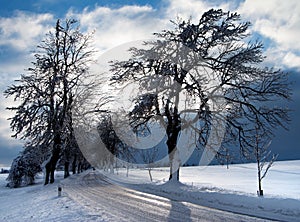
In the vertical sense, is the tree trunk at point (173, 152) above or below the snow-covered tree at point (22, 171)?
above

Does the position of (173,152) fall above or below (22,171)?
above

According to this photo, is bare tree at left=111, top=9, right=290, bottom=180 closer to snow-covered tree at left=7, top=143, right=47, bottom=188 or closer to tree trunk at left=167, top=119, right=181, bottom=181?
tree trunk at left=167, top=119, right=181, bottom=181

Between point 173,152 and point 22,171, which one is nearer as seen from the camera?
point 173,152

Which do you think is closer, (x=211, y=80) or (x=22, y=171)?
(x=211, y=80)

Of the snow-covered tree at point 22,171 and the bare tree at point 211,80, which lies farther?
the snow-covered tree at point 22,171

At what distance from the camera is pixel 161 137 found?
85.6 ft

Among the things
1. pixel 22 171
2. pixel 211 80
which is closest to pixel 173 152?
pixel 211 80

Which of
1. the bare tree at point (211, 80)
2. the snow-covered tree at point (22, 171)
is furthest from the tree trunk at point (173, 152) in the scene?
the snow-covered tree at point (22, 171)

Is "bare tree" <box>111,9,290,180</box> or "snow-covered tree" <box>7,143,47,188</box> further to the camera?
"snow-covered tree" <box>7,143,47,188</box>

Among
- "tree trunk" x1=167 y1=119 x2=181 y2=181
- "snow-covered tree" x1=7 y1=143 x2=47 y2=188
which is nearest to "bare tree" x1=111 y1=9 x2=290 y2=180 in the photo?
"tree trunk" x1=167 y1=119 x2=181 y2=181

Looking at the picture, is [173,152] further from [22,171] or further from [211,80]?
[22,171]

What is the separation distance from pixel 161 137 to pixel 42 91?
37.3 ft

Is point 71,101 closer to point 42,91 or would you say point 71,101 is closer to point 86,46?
point 42,91

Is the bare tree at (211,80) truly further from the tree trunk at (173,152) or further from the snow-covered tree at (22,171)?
the snow-covered tree at (22,171)
